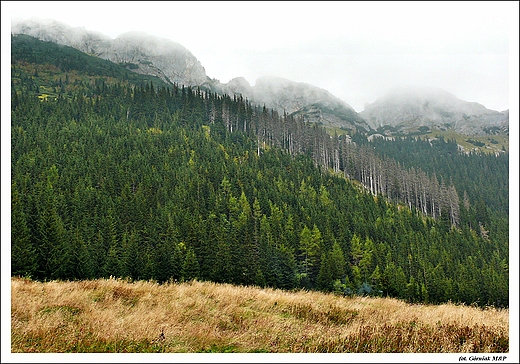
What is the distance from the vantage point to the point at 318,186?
89.2 m

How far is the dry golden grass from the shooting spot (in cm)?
934

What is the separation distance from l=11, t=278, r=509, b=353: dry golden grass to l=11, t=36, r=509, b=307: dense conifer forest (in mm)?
26104

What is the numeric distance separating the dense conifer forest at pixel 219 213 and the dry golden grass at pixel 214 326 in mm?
26104

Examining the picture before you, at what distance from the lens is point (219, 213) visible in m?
64.2

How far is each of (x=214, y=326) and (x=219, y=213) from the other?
5397cm

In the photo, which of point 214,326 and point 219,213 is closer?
point 214,326

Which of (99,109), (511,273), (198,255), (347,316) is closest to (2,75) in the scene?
(347,316)

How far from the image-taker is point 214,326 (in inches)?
423

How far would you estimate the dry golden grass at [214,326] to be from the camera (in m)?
9.34

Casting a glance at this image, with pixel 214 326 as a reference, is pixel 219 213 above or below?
below

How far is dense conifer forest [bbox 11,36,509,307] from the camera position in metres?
42.7

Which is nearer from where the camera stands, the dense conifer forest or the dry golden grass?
the dry golden grass

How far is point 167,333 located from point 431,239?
264 feet

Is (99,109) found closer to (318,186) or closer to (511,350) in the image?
(318,186)
